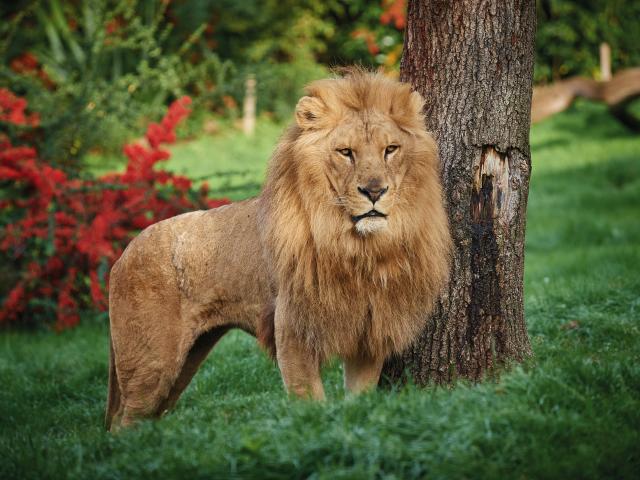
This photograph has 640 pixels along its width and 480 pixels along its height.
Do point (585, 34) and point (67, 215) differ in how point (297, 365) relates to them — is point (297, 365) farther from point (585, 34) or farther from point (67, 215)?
point (585, 34)

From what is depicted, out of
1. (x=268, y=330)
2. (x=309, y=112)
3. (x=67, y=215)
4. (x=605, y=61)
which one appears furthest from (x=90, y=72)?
(x=605, y=61)

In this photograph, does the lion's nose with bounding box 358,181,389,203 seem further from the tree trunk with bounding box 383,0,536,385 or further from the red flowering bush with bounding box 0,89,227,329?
the red flowering bush with bounding box 0,89,227,329

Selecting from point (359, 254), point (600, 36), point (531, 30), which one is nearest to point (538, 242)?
point (531, 30)

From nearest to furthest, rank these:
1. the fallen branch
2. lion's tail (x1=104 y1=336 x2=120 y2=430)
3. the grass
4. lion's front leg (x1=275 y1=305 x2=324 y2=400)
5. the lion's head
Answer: the grass
the lion's head
lion's front leg (x1=275 y1=305 x2=324 y2=400)
lion's tail (x1=104 y1=336 x2=120 y2=430)
the fallen branch

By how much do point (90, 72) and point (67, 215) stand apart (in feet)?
8.74

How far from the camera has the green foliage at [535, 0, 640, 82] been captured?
798 inches

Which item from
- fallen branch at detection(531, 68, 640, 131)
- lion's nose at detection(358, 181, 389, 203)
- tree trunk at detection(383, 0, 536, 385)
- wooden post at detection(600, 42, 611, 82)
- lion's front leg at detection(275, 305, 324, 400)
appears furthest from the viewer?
wooden post at detection(600, 42, 611, 82)

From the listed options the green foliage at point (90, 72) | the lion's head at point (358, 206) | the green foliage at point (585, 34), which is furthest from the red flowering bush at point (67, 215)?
the green foliage at point (585, 34)

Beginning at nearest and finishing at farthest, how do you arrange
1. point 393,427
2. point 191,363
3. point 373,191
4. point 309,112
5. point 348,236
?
point 393,427, point 373,191, point 348,236, point 309,112, point 191,363

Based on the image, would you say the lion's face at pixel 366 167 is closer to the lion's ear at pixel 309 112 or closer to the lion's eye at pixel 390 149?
the lion's eye at pixel 390 149

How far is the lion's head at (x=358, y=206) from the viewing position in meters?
4.02

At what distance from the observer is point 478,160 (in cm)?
457

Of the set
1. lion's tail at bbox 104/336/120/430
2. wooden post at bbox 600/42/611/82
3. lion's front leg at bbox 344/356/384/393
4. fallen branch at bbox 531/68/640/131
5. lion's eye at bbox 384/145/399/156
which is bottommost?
lion's tail at bbox 104/336/120/430

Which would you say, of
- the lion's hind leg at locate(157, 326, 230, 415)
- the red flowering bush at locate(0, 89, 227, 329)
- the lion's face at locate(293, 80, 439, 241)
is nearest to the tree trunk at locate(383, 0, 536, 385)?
the lion's face at locate(293, 80, 439, 241)
